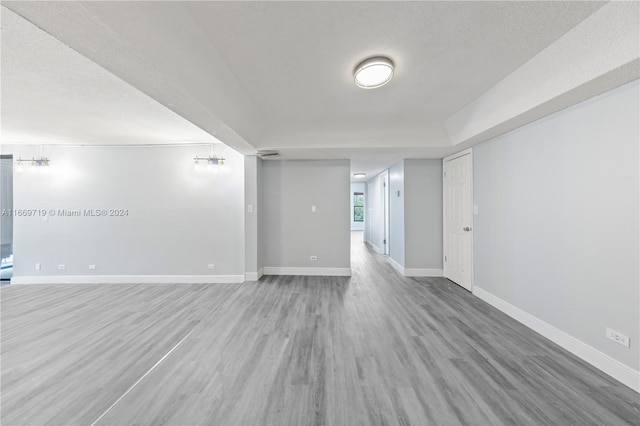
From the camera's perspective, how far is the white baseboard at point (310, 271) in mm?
4520

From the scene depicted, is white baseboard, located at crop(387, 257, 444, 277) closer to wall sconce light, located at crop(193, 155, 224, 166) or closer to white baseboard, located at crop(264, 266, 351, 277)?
white baseboard, located at crop(264, 266, 351, 277)

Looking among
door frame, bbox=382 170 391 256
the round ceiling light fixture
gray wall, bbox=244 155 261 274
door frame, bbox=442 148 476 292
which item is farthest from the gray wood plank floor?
door frame, bbox=382 170 391 256

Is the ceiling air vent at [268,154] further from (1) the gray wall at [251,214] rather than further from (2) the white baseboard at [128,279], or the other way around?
(2) the white baseboard at [128,279]

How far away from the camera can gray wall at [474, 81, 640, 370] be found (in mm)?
1731

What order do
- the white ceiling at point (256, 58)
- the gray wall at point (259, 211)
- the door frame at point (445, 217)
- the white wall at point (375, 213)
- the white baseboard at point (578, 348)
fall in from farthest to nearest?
1. the white wall at point (375, 213)
2. the gray wall at point (259, 211)
3. the door frame at point (445, 217)
4. the white baseboard at point (578, 348)
5. the white ceiling at point (256, 58)

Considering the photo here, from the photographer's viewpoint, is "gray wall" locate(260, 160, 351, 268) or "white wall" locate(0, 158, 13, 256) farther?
"gray wall" locate(260, 160, 351, 268)

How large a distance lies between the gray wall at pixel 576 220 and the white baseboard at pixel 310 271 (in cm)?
248

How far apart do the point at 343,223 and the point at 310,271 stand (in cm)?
120

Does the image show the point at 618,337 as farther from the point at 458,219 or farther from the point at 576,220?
the point at 458,219

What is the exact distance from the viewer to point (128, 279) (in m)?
4.19

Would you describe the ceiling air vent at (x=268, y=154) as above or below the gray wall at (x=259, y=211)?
above

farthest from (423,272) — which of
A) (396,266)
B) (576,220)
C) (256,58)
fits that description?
(256,58)

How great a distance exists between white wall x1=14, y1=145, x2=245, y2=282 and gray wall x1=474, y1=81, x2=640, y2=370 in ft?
13.8

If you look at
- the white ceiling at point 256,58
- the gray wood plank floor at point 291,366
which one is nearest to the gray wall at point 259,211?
the white ceiling at point 256,58
